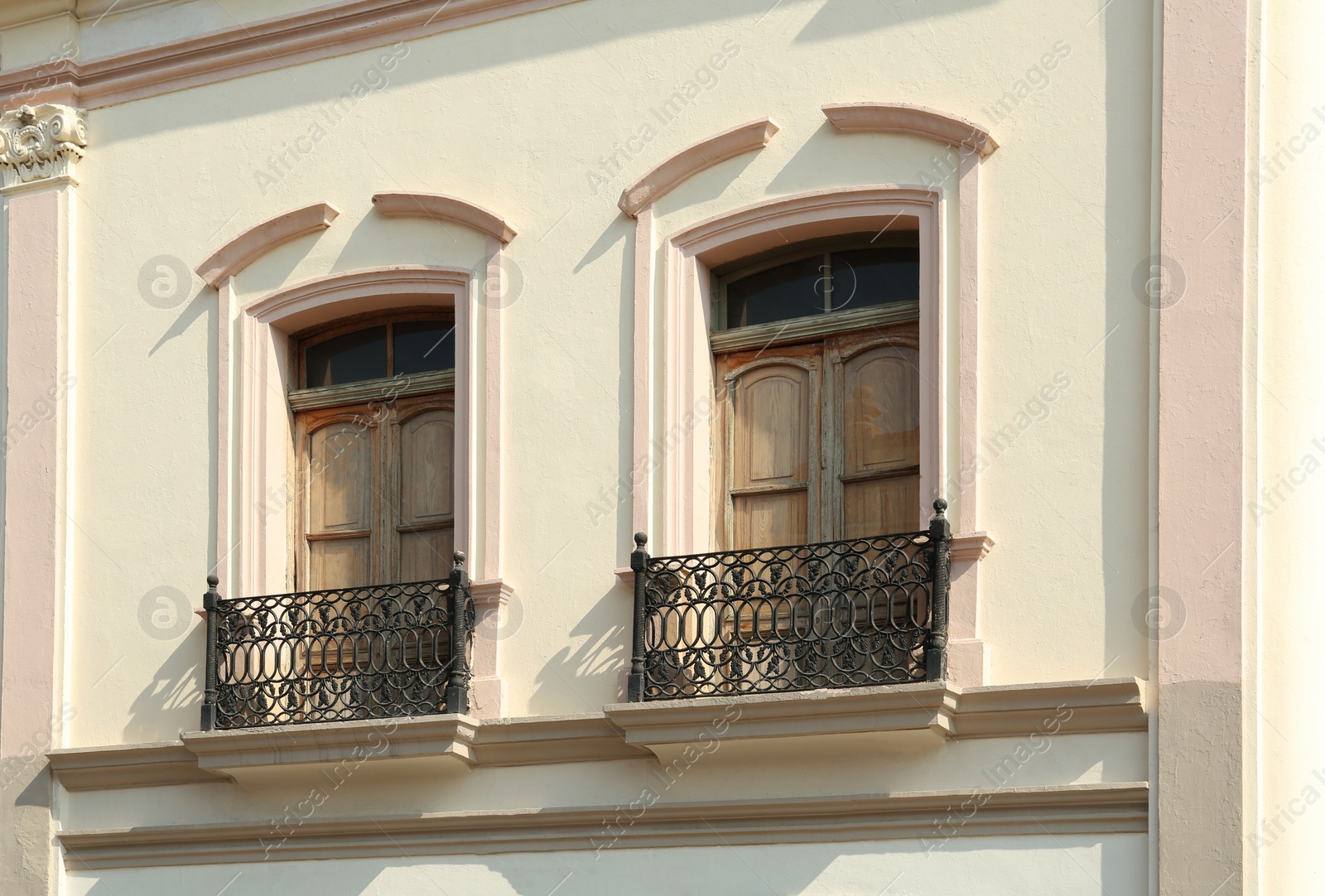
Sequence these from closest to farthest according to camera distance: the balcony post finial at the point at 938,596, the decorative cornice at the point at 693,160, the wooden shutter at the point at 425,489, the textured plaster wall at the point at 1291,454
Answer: the textured plaster wall at the point at 1291,454
the balcony post finial at the point at 938,596
the decorative cornice at the point at 693,160
the wooden shutter at the point at 425,489

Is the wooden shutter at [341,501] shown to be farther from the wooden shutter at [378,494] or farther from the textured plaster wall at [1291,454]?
the textured plaster wall at [1291,454]

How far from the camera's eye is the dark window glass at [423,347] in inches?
469

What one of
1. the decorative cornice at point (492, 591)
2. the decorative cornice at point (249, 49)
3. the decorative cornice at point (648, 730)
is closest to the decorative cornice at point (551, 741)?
the decorative cornice at point (648, 730)

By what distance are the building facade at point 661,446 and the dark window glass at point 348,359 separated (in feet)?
0.13

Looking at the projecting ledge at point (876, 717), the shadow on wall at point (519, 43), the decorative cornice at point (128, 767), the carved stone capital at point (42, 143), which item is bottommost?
the decorative cornice at point (128, 767)

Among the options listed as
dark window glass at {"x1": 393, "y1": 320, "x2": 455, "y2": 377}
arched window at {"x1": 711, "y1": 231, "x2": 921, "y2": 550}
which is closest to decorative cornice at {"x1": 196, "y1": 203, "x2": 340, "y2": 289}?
dark window glass at {"x1": 393, "y1": 320, "x2": 455, "y2": 377}

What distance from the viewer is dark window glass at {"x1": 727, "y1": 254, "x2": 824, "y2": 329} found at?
36.1 feet

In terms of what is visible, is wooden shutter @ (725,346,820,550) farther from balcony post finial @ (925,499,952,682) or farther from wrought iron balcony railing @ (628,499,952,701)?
balcony post finial @ (925,499,952,682)

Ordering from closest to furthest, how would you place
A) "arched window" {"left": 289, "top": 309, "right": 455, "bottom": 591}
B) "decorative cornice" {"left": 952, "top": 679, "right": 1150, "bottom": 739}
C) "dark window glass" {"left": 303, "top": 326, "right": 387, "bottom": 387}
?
1. "decorative cornice" {"left": 952, "top": 679, "right": 1150, "bottom": 739}
2. "arched window" {"left": 289, "top": 309, "right": 455, "bottom": 591}
3. "dark window glass" {"left": 303, "top": 326, "right": 387, "bottom": 387}

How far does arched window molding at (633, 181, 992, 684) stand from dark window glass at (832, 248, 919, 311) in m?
0.24

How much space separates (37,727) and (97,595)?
2.91 ft

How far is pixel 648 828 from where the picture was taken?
10.3m

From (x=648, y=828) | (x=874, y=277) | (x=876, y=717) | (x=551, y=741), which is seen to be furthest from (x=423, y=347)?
(x=876, y=717)

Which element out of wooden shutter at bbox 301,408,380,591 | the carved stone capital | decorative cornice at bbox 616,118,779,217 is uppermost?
→ the carved stone capital
